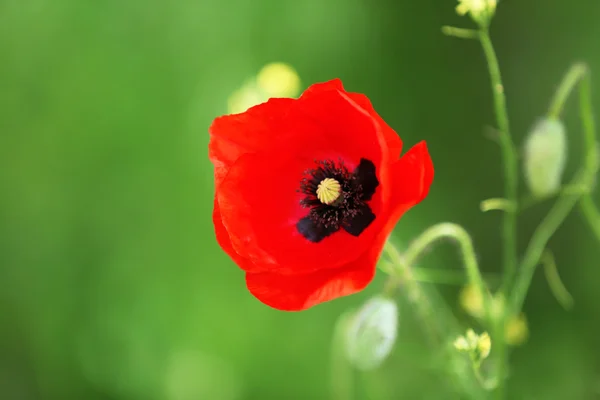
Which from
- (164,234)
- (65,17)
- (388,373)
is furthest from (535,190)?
(65,17)

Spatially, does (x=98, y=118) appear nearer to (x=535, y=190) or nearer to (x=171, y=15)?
(x=171, y=15)

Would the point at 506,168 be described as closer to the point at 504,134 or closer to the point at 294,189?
the point at 504,134

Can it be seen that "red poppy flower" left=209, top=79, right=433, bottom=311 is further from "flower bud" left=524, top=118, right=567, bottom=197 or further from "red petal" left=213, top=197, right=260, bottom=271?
"flower bud" left=524, top=118, right=567, bottom=197

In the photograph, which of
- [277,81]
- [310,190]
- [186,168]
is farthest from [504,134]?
[186,168]

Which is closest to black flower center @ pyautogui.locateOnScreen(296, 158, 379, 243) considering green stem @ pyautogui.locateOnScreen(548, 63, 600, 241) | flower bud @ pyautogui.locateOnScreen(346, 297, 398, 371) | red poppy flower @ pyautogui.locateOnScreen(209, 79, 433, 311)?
red poppy flower @ pyautogui.locateOnScreen(209, 79, 433, 311)

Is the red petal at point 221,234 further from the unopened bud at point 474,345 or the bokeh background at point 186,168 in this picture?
the bokeh background at point 186,168

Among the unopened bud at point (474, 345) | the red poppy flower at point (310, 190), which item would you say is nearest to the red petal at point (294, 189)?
the red poppy flower at point (310, 190)

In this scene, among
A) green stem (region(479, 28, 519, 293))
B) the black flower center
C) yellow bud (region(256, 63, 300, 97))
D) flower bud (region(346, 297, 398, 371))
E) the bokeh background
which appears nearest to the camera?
green stem (region(479, 28, 519, 293))
